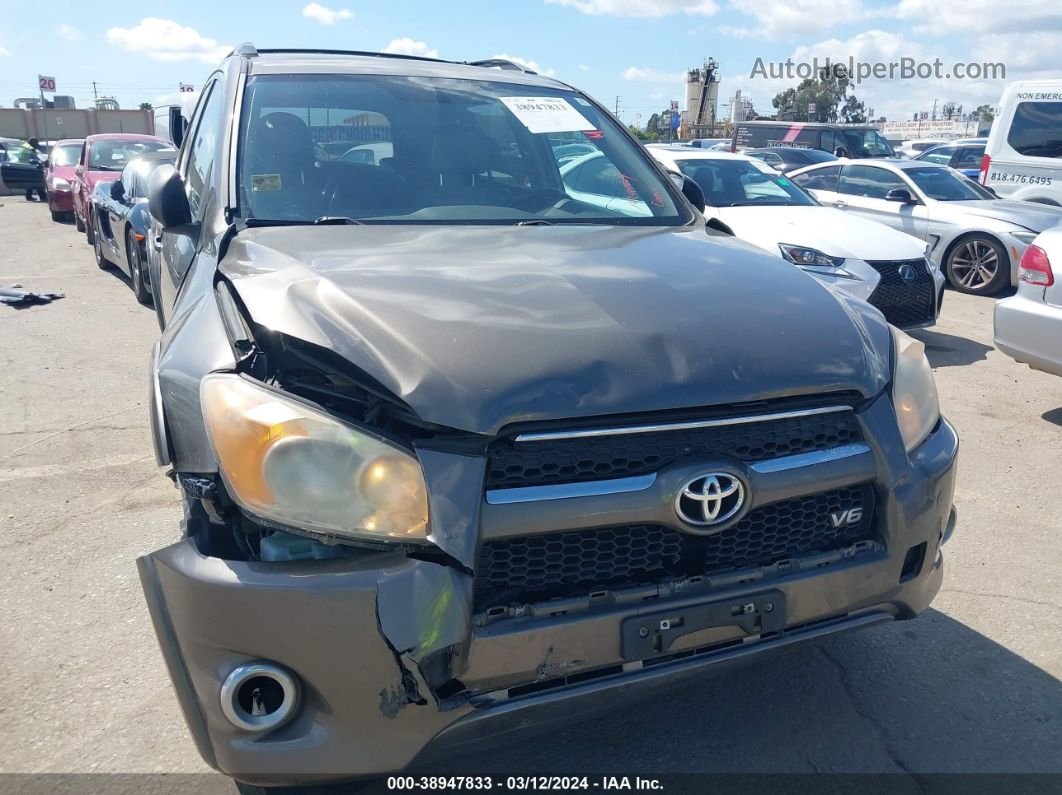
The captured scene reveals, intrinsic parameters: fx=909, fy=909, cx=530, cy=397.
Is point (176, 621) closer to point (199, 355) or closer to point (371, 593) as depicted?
point (371, 593)

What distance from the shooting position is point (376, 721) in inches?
73.5

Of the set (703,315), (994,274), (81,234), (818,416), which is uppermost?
(703,315)

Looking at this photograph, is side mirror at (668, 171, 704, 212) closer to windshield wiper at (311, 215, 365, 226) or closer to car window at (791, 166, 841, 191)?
windshield wiper at (311, 215, 365, 226)

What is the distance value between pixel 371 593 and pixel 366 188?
5.93 feet

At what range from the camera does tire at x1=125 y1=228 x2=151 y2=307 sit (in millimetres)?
8320

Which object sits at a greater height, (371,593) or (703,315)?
(703,315)

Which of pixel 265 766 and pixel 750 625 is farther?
pixel 750 625

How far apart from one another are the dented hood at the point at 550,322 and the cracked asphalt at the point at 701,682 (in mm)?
803

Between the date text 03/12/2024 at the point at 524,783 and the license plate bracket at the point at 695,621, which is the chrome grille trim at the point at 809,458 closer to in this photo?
the license plate bracket at the point at 695,621

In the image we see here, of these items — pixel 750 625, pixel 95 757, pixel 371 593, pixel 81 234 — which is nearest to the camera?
pixel 371 593

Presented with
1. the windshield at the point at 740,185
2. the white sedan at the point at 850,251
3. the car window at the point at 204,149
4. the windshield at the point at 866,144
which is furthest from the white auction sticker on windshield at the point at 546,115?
the windshield at the point at 866,144

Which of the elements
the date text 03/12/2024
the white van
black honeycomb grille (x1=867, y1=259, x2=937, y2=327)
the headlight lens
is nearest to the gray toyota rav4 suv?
the date text 03/12/2024

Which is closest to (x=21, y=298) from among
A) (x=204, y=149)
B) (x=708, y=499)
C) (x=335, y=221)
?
(x=204, y=149)

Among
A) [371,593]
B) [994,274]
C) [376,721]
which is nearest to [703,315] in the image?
[371,593]
